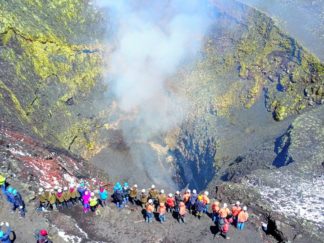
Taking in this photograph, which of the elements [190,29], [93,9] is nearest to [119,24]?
[93,9]

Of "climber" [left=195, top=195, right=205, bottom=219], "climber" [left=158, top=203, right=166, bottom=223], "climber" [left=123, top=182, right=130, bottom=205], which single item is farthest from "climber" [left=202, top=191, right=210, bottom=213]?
"climber" [left=123, top=182, right=130, bottom=205]

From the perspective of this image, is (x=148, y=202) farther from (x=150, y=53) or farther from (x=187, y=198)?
(x=150, y=53)

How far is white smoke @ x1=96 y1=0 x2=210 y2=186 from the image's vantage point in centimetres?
6412

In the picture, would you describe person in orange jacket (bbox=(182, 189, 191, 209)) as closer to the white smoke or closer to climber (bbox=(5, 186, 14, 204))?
climber (bbox=(5, 186, 14, 204))

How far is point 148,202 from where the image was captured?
1052 inches

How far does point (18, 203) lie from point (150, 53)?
43090 millimetres

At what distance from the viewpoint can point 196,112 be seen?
60.8 m

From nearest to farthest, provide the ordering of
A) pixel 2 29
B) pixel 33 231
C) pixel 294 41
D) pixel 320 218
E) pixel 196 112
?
pixel 33 231
pixel 320 218
pixel 2 29
pixel 294 41
pixel 196 112

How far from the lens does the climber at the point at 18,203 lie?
25.7m

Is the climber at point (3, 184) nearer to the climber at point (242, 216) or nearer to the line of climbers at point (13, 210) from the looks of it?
the line of climbers at point (13, 210)

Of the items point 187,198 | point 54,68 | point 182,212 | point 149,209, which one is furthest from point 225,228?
point 54,68

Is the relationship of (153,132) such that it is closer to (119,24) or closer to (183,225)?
(119,24)

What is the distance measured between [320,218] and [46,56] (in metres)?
39.2

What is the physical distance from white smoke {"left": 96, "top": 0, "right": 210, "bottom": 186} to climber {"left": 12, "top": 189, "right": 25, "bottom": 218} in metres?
37.1
